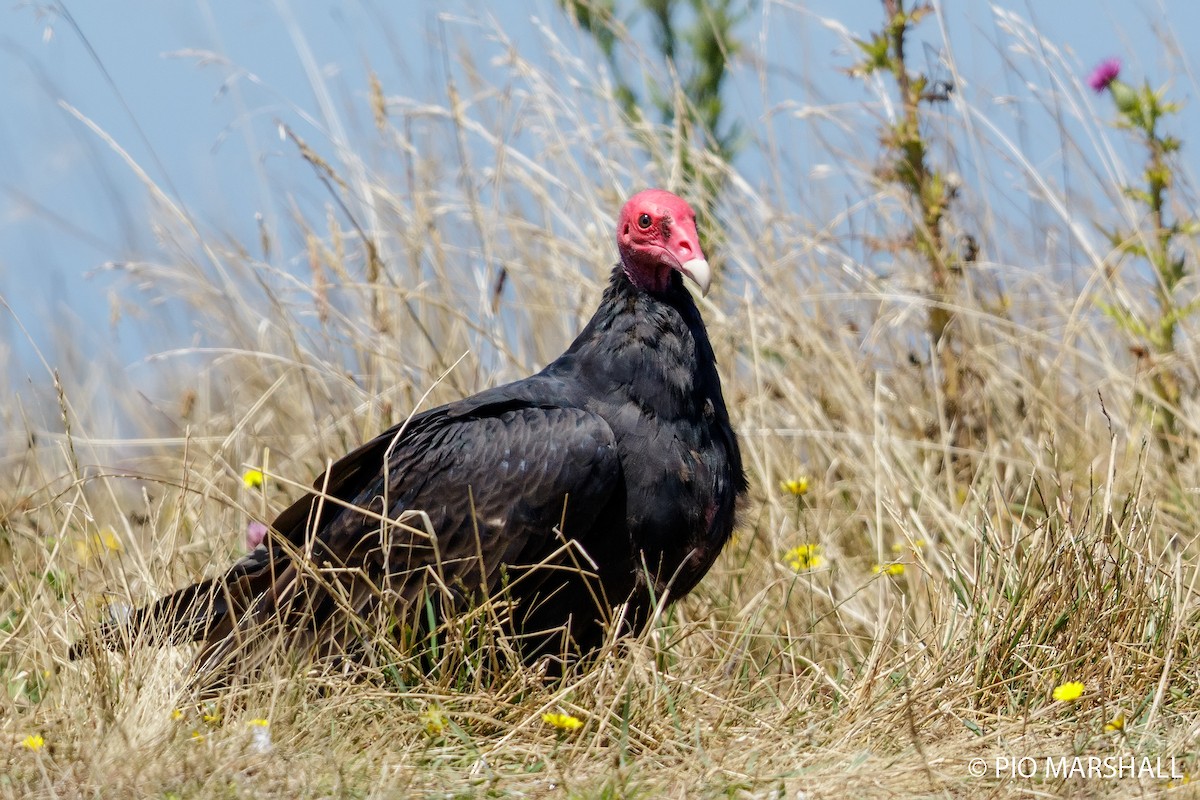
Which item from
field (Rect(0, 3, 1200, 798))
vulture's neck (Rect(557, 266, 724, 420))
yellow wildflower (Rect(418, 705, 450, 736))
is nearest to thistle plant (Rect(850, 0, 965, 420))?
field (Rect(0, 3, 1200, 798))

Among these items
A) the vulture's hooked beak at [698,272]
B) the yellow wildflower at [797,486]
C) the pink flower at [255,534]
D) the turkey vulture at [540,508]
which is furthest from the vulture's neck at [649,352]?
the pink flower at [255,534]

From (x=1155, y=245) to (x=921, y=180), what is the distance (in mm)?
702

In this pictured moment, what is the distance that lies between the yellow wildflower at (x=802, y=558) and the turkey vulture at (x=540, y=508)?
0.60 m

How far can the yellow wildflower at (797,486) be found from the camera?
156 inches

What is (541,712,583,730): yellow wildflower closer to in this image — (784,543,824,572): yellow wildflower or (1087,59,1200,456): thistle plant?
(784,543,824,572): yellow wildflower

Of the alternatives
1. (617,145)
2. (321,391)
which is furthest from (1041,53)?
(321,391)

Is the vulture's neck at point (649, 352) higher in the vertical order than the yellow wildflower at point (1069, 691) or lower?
higher

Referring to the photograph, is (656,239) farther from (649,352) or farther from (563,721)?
(563,721)

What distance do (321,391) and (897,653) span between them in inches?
90.2

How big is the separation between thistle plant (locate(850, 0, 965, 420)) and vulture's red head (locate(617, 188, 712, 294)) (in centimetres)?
115

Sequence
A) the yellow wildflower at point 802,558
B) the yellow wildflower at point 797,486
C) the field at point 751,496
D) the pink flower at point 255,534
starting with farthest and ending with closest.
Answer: the yellow wildflower at point 797,486 → the yellow wildflower at point 802,558 → the pink flower at point 255,534 → the field at point 751,496

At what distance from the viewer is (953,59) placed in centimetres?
419

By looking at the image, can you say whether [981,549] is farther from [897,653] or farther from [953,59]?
[953,59]

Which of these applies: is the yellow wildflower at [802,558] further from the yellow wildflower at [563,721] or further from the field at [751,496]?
the yellow wildflower at [563,721]
